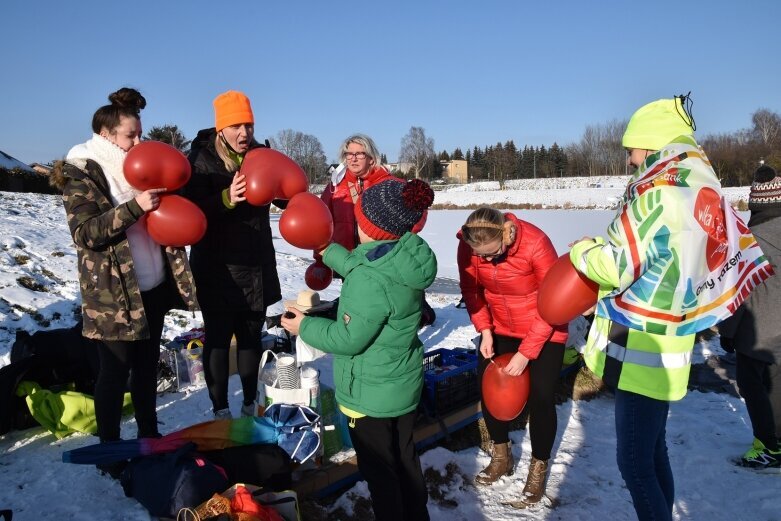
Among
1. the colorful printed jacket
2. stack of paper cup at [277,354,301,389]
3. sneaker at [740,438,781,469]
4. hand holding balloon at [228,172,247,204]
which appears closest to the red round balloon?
stack of paper cup at [277,354,301,389]

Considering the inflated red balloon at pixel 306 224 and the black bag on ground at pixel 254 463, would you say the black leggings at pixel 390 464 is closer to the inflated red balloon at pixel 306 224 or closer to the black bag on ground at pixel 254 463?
the black bag on ground at pixel 254 463

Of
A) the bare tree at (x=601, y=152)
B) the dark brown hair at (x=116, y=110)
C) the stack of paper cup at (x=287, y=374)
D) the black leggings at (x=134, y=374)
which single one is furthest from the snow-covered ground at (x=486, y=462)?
the bare tree at (x=601, y=152)

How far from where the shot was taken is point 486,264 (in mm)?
2760

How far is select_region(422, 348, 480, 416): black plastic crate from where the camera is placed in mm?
3361

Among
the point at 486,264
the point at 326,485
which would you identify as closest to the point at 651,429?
the point at 486,264

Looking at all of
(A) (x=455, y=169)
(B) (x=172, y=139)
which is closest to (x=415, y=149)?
(A) (x=455, y=169)

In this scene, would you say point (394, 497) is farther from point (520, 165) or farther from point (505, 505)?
point (520, 165)

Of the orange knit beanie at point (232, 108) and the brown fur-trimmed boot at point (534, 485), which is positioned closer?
the orange knit beanie at point (232, 108)

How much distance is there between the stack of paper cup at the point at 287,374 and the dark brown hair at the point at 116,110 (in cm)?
145

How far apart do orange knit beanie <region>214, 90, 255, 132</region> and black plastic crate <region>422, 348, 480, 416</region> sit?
189cm

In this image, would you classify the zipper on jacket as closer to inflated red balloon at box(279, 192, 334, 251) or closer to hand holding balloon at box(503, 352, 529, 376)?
inflated red balloon at box(279, 192, 334, 251)

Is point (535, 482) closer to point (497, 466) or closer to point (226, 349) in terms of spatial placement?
point (497, 466)

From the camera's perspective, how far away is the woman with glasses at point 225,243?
2.70 metres

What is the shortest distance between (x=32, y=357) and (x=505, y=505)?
120 inches
